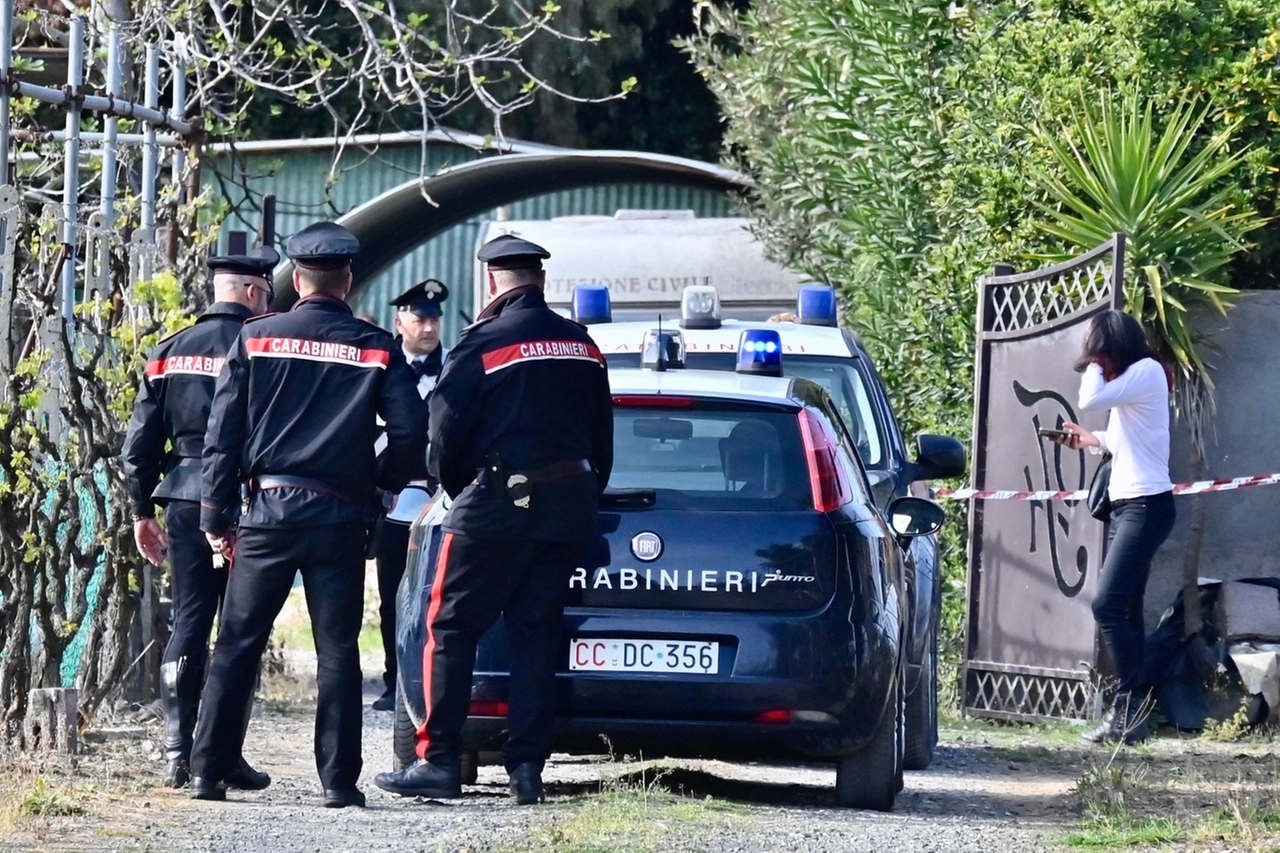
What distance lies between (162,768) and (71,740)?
1.12 ft

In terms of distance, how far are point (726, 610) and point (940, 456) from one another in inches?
82.8

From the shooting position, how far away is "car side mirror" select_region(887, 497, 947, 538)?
25.6 feet

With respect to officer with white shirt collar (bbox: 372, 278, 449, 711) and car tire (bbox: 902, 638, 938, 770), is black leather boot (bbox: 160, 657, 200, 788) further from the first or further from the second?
car tire (bbox: 902, 638, 938, 770)

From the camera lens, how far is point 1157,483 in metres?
9.57

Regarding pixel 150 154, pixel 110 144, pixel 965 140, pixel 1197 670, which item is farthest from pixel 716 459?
pixel 965 140

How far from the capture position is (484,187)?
2084 cm

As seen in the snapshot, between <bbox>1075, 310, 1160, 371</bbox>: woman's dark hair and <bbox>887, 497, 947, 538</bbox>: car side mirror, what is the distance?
189cm

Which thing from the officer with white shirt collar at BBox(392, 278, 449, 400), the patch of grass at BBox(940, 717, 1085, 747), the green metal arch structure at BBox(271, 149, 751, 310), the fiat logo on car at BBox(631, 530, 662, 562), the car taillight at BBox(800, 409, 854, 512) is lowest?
the patch of grass at BBox(940, 717, 1085, 747)

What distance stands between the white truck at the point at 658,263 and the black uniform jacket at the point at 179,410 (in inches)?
339

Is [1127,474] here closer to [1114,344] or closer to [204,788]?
[1114,344]

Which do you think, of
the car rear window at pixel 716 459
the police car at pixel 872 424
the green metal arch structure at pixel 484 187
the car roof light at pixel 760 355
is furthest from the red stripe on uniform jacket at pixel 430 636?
the green metal arch structure at pixel 484 187

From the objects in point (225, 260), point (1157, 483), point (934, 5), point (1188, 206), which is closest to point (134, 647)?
point (225, 260)

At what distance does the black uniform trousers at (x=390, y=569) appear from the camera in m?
9.78

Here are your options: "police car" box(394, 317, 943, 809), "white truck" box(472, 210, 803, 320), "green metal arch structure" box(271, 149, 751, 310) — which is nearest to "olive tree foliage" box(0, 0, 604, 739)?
"police car" box(394, 317, 943, 809)
